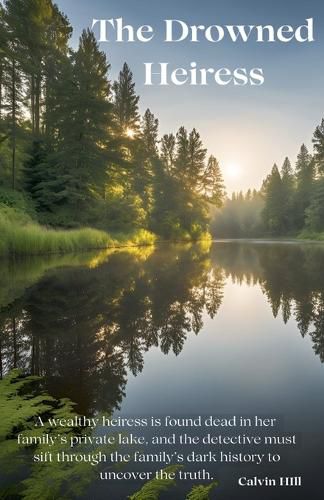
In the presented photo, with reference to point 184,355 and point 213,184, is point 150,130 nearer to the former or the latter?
point 213,184

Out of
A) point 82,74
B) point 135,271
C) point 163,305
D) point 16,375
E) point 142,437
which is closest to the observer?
point 142,437

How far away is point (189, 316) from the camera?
532 centimetres

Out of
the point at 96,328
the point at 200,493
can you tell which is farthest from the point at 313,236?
the point at 200,493

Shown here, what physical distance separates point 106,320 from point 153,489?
3465 millimetres

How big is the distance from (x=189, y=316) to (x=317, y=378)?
2.43 m

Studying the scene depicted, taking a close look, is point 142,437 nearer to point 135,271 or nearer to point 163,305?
point 163,305

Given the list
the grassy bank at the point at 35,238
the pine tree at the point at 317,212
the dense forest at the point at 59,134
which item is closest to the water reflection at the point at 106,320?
the grassy bank at the point at 35,238

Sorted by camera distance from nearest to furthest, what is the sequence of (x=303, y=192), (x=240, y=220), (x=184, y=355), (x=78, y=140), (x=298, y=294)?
(x=184, y=355) < (x=298, y=294) < (x=78, y=140) < (x=303, y=192) < (x=240, y=220)

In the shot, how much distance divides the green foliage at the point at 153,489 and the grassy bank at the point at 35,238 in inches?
Answer: 513

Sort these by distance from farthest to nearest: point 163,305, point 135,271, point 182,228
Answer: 1. point 182,228
2. point 135,271
3. point 163,305

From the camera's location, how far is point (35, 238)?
48.6 ft

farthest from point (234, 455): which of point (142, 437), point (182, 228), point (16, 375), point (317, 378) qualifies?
point (182, 228)

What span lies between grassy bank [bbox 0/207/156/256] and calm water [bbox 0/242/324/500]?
265 inches

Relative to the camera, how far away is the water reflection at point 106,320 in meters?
3.21
